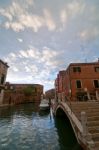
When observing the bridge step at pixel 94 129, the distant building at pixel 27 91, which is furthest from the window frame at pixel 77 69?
A: the distant building at pixel 27 91

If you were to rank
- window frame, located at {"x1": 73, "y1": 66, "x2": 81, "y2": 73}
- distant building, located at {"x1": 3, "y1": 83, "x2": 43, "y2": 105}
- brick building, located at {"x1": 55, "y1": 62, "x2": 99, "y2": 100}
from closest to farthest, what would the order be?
brick building, located at {"x1": 55, "y1": 62, "x2": 99, "y2": 100}
window frame, located at {"x1": 73, "y1": 66, "x2": 81, "y2": 73}
distant building, located at {"x1": 3, "y1": 83, "x2": 43, "y2": 105}

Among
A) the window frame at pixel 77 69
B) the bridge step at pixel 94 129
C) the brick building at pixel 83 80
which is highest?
the window frame at pixel 77 69

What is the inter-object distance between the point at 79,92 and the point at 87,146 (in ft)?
59.2

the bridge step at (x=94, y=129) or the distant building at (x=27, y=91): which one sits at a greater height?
the distant building at (x=27, y=91)

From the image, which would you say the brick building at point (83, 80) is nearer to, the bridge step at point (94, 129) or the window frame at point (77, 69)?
the window frame at point (77, 69)

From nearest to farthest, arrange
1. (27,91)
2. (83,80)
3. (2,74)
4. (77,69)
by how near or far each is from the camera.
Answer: (83,80) → (77,69) → (2,74) → (27,91)

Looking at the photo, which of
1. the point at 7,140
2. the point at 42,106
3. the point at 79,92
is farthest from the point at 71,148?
the point at 42,106

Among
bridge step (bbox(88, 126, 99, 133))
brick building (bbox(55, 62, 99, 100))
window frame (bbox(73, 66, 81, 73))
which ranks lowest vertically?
bridge step (bbox(88, 126, 99, 133))

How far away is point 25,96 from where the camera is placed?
55.7 metres

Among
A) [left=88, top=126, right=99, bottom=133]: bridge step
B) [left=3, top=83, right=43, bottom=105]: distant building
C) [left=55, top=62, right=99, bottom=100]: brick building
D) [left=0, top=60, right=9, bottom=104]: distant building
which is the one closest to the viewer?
[left=88, top=126, right=99, bottom=133]: bridge step

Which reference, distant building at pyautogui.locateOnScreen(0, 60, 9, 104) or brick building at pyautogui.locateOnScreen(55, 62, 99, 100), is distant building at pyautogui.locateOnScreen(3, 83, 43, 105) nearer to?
distant building at pyautogui.locateOnScreen(0, 60, 9, 104)

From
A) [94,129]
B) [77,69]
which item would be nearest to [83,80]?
[77,69]

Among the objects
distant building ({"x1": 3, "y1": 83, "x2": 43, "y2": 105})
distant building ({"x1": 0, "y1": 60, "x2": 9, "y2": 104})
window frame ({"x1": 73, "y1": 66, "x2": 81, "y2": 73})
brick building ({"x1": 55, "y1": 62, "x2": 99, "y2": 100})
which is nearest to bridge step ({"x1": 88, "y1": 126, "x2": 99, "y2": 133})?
brick building ({"x1": 55, "y1": 62, "x2": 99, "y2": 100})

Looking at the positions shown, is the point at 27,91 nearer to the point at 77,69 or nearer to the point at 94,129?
the point at 77,69
